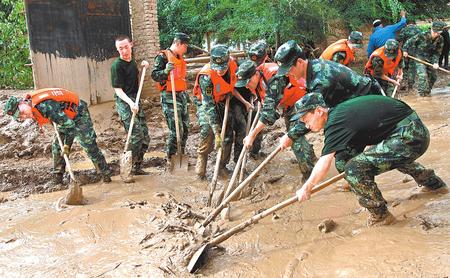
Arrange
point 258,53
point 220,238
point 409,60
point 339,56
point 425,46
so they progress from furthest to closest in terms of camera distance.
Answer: point 409,60, point 425,46, point 339,56, point 258,53, point 220,238

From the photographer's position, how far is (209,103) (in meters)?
4.90

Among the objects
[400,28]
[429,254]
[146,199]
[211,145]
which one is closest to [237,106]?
[211,145]

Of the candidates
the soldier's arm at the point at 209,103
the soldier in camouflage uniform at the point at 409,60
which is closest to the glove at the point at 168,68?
the soldier's arm at the point at 209,103

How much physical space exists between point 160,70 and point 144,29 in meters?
3.86

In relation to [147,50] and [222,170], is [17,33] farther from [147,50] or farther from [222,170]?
[222,170]

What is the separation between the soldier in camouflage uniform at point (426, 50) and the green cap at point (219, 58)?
18.4 ft

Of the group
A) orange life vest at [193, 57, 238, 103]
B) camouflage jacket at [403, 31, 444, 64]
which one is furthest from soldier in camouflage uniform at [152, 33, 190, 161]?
camouflage jacket at [403, 31, 444, 64]

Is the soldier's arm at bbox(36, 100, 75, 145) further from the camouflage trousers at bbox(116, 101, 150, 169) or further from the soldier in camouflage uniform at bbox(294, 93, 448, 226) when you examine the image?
the soldier in camouflage uniform at bbox(294, 93, 448, 226)

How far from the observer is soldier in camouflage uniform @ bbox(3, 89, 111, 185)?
4.78 meters

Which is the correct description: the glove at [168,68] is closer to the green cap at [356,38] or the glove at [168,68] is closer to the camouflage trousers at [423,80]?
the green cap at [356,38]

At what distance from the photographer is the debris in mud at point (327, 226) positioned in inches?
133

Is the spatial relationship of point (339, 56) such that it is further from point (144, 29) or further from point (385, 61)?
point (144, 29)

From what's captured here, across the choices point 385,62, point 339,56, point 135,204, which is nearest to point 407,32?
Result: point 385,62

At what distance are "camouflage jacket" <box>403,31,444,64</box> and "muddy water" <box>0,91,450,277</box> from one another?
4.77 meters
